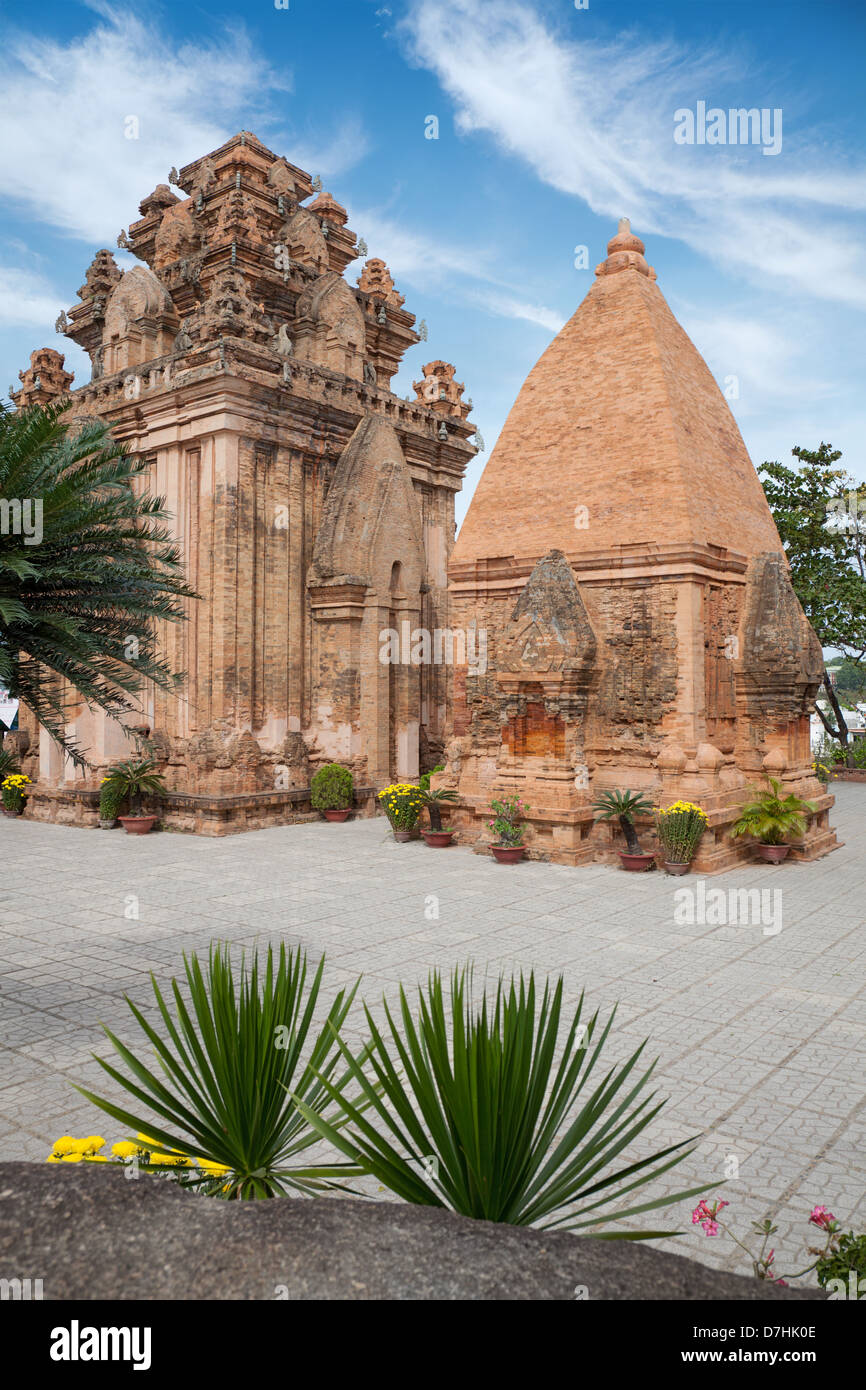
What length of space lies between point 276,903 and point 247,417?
1014 centimetres

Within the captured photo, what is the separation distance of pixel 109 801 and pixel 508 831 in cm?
783

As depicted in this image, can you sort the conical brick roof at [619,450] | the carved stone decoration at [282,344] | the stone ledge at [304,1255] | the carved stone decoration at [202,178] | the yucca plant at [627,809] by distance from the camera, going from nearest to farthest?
1. the stone ledge at [304,1255]
2. the yucca plant at [627,809]
3. the conical brick roof at [619,450]
4. the carved stone decoration at [282,344]
5. the carved stone decoration at [202,178]

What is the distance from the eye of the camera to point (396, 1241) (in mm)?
1997

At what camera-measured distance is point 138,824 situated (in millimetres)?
16125

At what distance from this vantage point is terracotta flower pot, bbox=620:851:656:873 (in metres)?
12.6

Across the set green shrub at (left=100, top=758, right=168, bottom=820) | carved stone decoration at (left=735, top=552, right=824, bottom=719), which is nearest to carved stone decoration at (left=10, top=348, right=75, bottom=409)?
green shrub at (left=100, top=758, right=168, bottom=820)

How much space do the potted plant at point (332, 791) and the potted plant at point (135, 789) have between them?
9.23 ft

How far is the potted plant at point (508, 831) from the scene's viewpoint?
13.2m

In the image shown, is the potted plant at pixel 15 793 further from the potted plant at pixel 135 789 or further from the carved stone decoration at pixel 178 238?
the carved stone decoration at pixel 178 238

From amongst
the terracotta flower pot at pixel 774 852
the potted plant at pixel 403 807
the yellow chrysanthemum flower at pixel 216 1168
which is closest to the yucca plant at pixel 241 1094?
the yellow chrysanthemum flower at pixel 216 1168

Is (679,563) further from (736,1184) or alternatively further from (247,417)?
(736,1184)

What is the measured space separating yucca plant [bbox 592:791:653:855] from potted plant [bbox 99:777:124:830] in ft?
28.6
